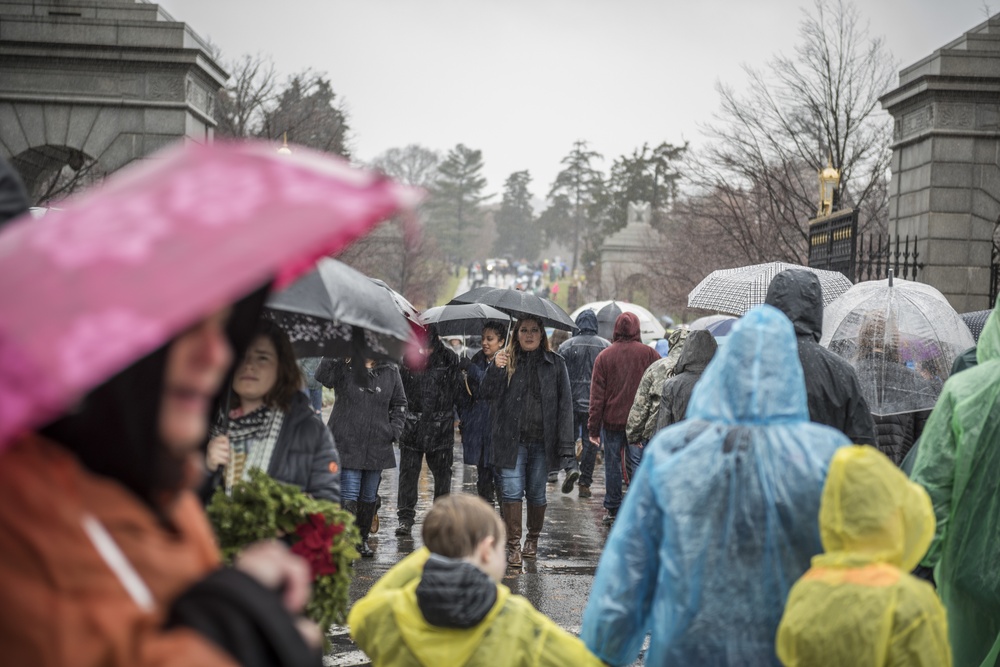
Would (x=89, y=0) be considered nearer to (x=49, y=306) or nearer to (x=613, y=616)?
(x=613, y=616)

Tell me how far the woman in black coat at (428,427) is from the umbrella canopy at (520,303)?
107 centimetres

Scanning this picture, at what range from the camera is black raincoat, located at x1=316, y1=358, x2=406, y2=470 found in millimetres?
9523

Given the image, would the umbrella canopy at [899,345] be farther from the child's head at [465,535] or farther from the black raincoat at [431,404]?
the child's head at [465,535]

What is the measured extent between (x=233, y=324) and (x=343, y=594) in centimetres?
220

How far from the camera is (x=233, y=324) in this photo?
1885 mm

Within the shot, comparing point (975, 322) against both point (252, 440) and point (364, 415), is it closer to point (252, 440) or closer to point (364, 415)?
point (364, 415)

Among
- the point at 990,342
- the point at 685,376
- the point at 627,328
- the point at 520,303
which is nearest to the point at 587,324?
the point at 627,328

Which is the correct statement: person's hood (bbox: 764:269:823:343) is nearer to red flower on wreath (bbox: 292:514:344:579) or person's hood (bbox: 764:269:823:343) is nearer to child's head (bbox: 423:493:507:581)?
child's head (bbox: 423:493:507:581)

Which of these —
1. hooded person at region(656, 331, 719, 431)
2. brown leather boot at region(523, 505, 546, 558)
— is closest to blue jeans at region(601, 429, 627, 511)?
brown leather boot at region(523, 505, 546, 558)

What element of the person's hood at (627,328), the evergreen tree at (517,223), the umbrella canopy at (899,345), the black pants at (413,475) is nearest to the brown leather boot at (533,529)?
the black pants at (413,475)

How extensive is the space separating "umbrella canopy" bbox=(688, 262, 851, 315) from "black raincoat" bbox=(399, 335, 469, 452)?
2.47 m

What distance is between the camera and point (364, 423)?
955 cm

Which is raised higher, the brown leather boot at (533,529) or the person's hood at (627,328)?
the person's hood at (627,328)

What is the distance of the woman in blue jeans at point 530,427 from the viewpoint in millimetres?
9562
